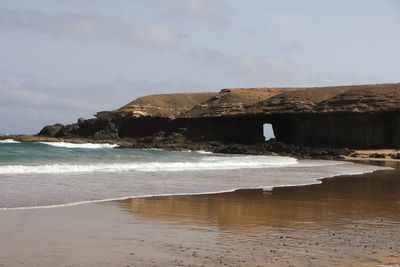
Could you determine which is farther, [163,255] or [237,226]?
[237,226]

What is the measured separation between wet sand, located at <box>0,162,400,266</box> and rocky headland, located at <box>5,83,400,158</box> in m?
35.4

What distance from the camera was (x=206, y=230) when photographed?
9219 mm

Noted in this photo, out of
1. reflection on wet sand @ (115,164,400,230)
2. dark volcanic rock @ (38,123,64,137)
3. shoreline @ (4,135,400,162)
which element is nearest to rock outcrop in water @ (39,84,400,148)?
Answer: dark volcanic rock @ (38,123,64,137)

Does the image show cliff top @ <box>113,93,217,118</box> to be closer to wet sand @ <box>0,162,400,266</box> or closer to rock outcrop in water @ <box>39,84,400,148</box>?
rock outcrop in water @ <box>39,84,400,148</box>

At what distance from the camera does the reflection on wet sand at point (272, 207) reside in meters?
10.6

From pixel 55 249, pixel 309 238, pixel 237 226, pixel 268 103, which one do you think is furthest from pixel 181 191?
pixel 268 103

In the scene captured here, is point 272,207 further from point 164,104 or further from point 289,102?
point 164,104

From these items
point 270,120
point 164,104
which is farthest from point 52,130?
point 270,120

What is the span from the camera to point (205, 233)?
891 centimetres

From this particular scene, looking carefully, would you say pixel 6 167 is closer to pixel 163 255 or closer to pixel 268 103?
pixel 163 255

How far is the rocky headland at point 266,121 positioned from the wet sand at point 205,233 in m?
35.4

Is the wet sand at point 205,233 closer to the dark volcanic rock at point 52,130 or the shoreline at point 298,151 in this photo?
the shoreline at point 298,151

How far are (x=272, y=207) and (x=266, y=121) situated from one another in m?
53.7

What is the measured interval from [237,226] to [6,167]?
16.1 meters
